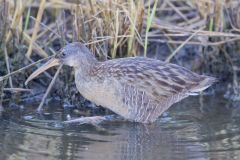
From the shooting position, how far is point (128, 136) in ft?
18.5

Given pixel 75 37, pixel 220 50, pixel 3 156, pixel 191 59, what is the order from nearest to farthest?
1. pixel 3 156
2. pixel 75 37
3. pixel 220 50
4. pixel 191 59

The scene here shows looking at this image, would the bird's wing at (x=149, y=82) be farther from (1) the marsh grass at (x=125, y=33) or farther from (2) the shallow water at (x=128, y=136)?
(1) the marsh grass at (x=125, y=33)

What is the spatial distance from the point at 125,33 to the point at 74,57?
0.67 meters

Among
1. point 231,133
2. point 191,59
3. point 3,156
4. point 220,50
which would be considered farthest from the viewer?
point 191,59

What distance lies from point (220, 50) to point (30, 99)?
6.70 ft

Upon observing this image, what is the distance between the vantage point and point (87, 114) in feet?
20.7

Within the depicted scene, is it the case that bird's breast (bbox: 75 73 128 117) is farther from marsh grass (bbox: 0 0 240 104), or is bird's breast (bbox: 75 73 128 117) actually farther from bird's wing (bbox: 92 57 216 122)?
marsh grass (bbox: 0 0 240 104)

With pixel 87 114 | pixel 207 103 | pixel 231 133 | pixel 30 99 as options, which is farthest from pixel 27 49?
pixel 231 133

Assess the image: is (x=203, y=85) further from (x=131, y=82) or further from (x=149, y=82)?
(x=131, y=82)

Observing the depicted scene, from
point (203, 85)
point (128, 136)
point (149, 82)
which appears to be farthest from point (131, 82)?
point (203, 85)

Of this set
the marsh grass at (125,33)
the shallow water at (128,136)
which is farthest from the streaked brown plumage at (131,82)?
the marsh grass at (125,33)

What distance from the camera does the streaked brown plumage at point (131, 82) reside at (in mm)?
5953

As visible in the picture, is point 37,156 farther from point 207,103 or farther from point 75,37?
point 207,103

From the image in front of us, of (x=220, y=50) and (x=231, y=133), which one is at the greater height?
(x=220, y=50)
